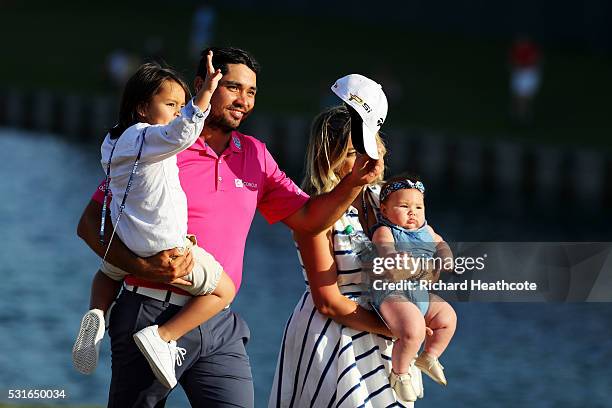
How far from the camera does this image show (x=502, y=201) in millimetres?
22250

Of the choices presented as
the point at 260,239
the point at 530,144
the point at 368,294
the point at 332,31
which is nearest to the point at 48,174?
the point at 260,239

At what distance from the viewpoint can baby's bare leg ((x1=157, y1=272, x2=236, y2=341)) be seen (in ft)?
15.9

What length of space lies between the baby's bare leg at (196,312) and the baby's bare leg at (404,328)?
59 cm

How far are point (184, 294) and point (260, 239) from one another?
13260mm

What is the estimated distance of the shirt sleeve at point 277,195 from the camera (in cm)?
516

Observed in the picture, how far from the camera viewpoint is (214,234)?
495cm

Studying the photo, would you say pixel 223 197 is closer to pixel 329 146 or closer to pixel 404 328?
pixel 329 146

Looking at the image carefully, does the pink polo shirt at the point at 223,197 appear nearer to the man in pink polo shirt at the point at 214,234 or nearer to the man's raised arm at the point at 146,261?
the man in pink polo shirt at the point at 214,234

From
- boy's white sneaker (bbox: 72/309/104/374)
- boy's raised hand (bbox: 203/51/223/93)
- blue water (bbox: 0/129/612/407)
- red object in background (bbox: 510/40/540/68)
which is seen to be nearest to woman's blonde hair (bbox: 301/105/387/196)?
boy's raised hand (bbox: 203/51/223/93)

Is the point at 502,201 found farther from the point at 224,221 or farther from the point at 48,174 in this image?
the point at 224,221

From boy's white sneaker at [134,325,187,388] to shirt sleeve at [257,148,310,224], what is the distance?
0.66 m

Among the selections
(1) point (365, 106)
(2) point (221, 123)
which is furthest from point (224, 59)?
(1) point (365, 106)

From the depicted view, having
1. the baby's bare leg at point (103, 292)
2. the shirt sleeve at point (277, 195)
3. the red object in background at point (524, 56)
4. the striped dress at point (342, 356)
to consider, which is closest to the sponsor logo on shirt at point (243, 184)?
the shirt sleeve at point (277, 195)

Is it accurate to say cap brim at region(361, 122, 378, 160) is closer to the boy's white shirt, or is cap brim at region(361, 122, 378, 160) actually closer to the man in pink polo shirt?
the man in pink polo shirt
